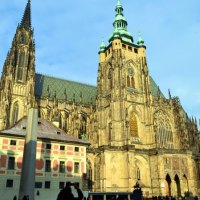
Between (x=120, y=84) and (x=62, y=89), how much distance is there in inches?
678

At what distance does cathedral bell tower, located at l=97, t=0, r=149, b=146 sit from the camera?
50719mm

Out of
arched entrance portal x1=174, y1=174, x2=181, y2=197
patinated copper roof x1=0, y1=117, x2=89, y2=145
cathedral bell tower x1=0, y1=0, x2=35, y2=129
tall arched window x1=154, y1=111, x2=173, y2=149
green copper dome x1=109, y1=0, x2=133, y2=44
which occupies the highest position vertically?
green copper dome x1=109, y1=0, x2=133, y2=44

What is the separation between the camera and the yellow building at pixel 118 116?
47.7m

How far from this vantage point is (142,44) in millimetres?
62844

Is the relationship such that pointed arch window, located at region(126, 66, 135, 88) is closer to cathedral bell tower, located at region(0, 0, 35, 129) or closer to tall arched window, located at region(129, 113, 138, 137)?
tall arched window, located at region(129, 113, 138, 137)

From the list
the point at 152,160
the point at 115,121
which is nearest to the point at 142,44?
the point at 115,121

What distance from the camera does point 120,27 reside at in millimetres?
64375

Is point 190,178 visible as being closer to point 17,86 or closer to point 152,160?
point 152,160

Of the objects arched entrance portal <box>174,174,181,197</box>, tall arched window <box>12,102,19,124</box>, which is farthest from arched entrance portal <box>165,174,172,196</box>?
tall arched window <box>12,102,19,124</box>

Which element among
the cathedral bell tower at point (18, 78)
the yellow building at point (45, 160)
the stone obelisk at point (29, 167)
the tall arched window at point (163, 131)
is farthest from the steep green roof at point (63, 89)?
the stone obelisk at point (29, 167)

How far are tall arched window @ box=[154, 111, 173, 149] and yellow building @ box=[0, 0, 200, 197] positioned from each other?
219mm

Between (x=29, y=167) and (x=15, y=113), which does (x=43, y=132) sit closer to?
(x=29, y=167)

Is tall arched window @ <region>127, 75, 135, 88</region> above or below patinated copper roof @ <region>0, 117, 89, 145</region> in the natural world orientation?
above

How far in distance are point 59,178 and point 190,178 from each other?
1093 inches
